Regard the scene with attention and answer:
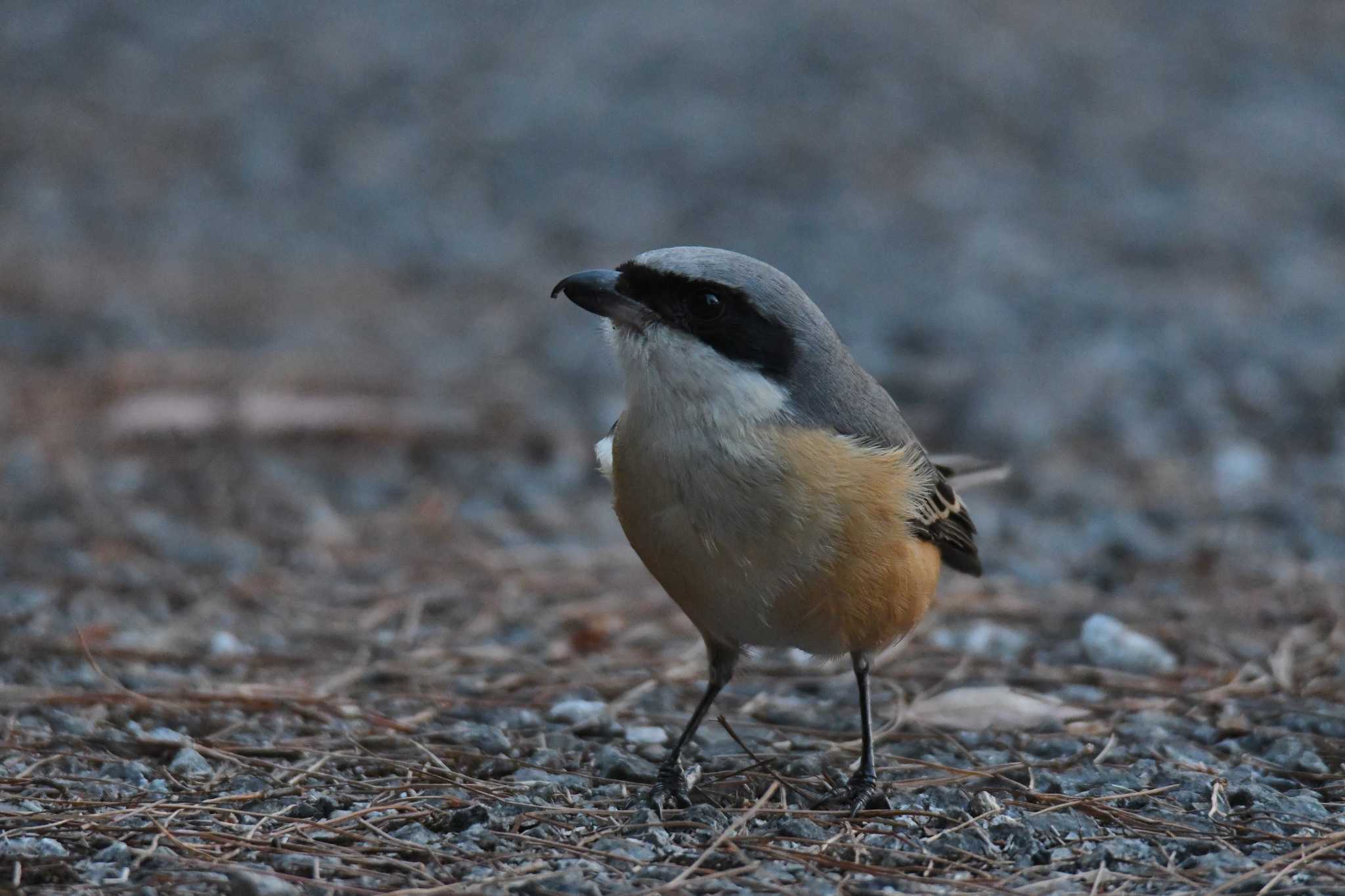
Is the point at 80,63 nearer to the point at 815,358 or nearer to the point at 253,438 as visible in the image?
the point at 253,438

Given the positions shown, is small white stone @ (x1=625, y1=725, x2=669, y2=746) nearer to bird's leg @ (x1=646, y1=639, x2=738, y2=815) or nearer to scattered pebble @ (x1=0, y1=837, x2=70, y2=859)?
bird's leg @ (x1=646, y1=639, x2=738, y2=815)

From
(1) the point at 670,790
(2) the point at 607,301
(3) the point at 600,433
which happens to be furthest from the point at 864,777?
(3) the point at 600,433

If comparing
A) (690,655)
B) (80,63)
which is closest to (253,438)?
(690,655)

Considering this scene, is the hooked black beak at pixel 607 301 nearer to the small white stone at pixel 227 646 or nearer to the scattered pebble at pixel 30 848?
the scattered pebble at pixel 30 848

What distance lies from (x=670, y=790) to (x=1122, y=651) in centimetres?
233

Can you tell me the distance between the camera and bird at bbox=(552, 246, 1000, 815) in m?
4.41

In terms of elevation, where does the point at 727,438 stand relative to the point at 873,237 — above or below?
below

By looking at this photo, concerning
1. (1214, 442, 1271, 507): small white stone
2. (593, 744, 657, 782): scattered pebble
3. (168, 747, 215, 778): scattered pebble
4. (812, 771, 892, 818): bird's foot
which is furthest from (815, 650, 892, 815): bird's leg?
(1214, 442, 1271, 507): small white stone

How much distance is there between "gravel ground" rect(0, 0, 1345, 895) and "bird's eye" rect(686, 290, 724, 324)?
1.32 metres

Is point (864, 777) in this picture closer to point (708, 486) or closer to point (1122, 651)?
point (708, 486)

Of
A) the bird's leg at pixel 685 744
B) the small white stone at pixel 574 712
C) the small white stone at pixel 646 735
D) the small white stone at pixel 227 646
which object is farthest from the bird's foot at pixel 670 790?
the small white stone at pixel 227 646

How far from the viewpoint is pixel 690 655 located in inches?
245

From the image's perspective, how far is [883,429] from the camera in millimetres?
4863

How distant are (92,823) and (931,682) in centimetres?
322
